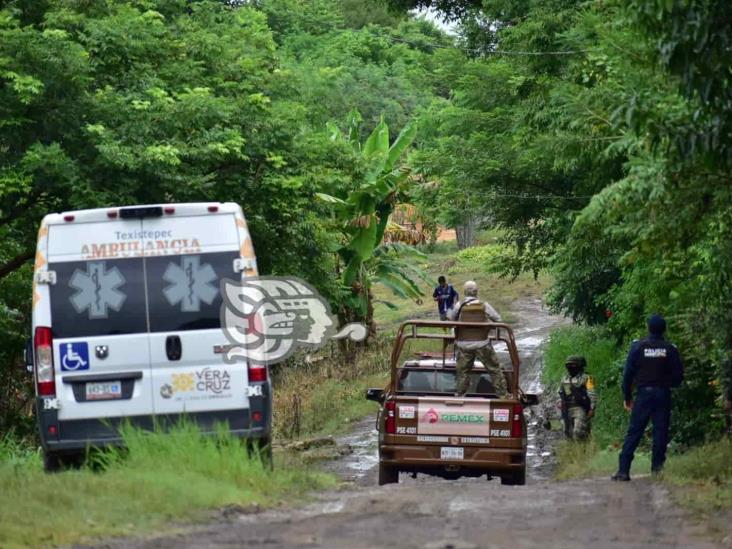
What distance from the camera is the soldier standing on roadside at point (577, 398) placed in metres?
18.5

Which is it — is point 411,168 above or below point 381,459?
above

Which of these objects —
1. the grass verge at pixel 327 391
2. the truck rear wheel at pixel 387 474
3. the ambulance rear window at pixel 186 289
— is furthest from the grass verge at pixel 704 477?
the grass verge at pixel 327 391

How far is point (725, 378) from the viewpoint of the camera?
15.0 meters

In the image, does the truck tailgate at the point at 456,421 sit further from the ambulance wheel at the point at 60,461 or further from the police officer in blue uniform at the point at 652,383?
the ambulance wheel at the point at 60,461

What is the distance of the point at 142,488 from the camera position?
10.1 m

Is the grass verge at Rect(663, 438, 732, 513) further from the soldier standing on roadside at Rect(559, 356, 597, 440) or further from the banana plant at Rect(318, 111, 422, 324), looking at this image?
the banana plant at Rect(318, 111, 422, 324)

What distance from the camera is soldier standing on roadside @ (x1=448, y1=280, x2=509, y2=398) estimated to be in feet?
52.6

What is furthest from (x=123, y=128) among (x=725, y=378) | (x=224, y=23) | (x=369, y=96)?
(x=369, y=96)

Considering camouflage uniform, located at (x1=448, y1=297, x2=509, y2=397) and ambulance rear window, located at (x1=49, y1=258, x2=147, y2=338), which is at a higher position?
ambulance rear window, located at (x1=49, y1=258, x2=147, y2=338)

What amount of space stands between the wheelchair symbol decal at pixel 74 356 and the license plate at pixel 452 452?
5017mm

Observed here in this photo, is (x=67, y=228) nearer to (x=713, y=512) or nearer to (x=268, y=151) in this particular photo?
(x=713, y=512)

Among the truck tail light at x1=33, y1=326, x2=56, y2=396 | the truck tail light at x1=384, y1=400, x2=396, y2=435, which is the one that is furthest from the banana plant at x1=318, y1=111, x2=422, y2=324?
the truck tail light at x1=33, y1=326, x2=56, y2=396

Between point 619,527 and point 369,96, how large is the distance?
50.7 meters

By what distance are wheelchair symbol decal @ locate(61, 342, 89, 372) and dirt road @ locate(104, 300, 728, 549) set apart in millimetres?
2549
